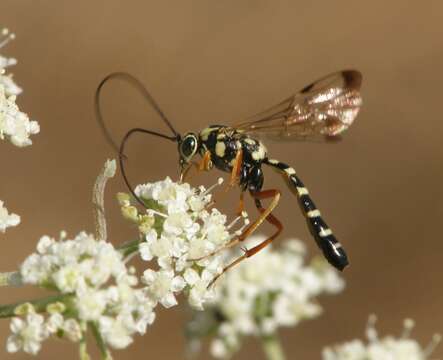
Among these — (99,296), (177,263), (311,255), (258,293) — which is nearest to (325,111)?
(258,293)

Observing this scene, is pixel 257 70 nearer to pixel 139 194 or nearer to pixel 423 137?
pixel 423 137

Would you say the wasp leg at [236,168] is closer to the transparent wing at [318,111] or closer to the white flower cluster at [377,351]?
the transparent wing at [318,111]

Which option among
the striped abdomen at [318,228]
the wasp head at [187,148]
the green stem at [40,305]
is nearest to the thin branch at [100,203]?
the green stem at [40,305]

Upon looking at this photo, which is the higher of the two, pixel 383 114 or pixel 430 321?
pixel 383 114

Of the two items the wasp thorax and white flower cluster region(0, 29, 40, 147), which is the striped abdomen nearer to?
the wasp thorax

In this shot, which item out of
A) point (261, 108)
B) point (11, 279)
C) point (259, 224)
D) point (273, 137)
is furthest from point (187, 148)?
point (261, 108)

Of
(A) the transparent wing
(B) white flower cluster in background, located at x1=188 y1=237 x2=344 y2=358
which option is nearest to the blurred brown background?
(B) white flower cluster in background, located at x1=188 y1=237 x2=344 y2=358
